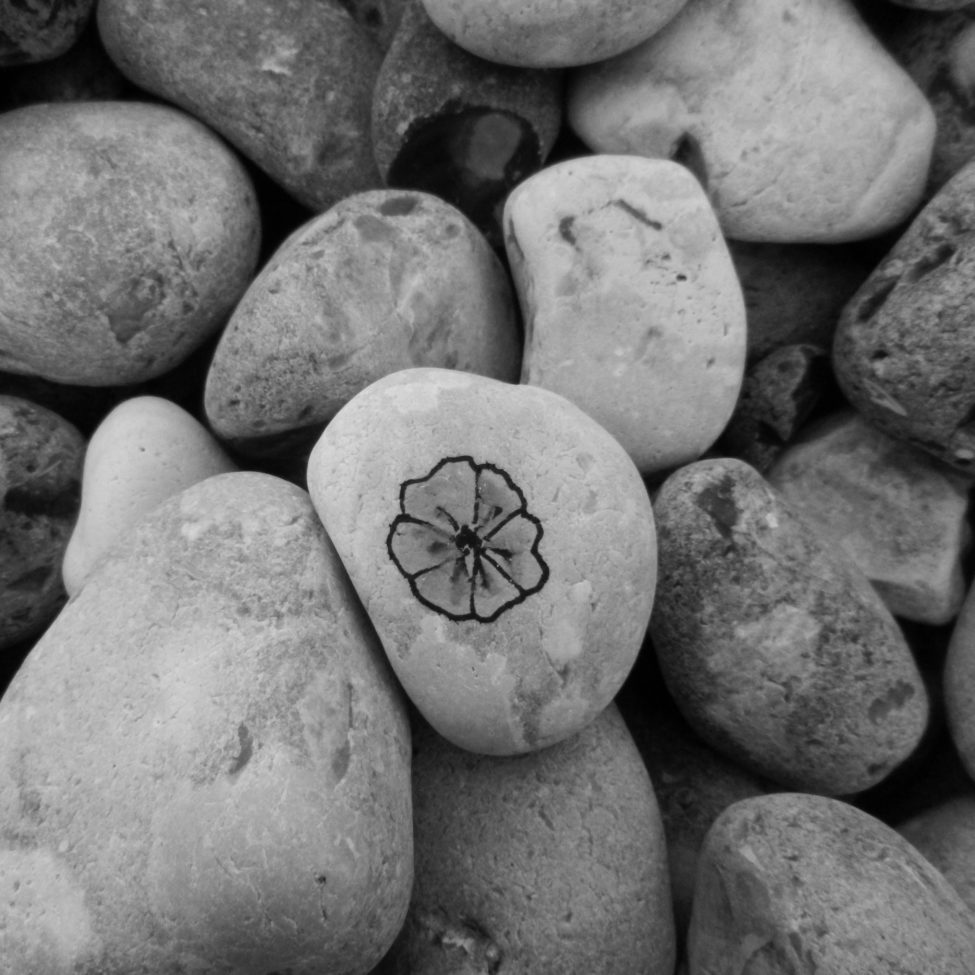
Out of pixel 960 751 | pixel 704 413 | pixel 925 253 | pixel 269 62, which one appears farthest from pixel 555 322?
pixel 960 751

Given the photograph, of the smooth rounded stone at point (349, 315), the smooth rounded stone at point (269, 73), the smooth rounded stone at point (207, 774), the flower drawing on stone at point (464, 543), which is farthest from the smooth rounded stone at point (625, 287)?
the smooth rounded stone at point (207, 774)

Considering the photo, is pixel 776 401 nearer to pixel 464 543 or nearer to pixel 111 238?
pixel 464 543

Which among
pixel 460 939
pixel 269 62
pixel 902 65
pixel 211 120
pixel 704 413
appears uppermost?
pixel 902 65

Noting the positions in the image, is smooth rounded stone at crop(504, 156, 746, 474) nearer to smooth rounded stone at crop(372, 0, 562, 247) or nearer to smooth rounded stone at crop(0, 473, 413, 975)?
smooth rounded stone at crop(372, 0, 562, 247)

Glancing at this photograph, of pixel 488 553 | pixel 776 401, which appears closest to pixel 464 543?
pixel 488 553

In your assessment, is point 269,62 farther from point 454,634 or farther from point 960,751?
point 960,751

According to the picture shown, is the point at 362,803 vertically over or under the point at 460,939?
over

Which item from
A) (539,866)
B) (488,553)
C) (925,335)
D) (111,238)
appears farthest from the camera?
(111,238)
